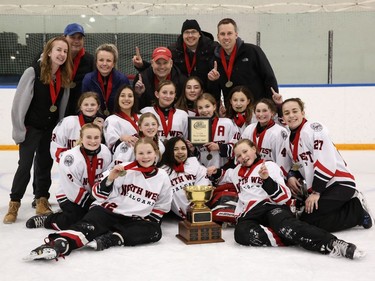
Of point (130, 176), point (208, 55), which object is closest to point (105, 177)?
point (130, 176)

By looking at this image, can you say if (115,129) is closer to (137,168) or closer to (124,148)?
(124,148)

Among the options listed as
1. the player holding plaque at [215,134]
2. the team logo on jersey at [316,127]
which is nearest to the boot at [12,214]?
the player holding plaque at [215,134]

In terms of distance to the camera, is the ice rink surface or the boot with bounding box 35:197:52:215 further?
the boot with bounding box 35:197:52:215

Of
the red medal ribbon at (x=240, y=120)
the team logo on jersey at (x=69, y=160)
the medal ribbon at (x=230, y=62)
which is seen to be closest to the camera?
the team logo on jersey at (x=69, y=160)

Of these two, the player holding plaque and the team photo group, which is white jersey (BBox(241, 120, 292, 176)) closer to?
the team photo group

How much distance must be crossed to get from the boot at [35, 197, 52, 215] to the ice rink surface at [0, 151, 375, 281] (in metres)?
0.50

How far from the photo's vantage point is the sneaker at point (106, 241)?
9.65 feet

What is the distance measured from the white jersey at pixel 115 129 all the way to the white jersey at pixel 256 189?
0.93 metres

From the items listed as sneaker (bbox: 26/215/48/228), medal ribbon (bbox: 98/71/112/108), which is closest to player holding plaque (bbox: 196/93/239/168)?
medal ribbon (bbox: 98/71/112/108)

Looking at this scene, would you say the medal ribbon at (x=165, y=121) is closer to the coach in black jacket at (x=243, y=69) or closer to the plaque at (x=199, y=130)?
the plaque at (x=199, y=130)

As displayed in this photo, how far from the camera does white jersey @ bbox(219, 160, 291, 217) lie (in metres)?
3.19

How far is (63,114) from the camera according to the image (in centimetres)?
411

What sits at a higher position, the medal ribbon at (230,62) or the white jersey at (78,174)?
the medal ribbon at (230,62)

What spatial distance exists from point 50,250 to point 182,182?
1.25 meters
